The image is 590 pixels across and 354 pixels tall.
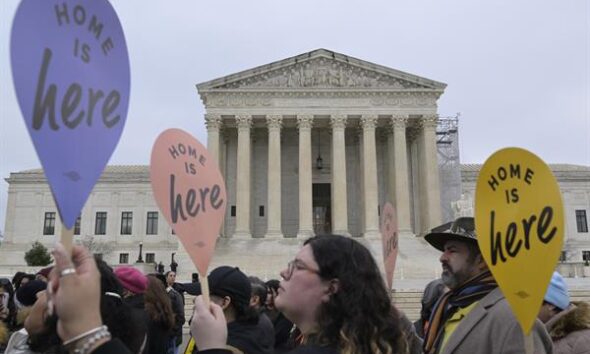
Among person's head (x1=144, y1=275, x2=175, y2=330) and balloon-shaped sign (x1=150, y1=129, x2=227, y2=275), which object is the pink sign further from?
balloon-shaped sign (x1=150, y1=129, x2=227, y2=275)

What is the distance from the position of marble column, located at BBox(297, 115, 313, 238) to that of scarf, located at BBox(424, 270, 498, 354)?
116ft

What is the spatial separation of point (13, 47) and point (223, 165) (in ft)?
135

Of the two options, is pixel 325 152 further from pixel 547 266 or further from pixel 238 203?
Answer: pixel 547 266

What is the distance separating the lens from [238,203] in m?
39.8

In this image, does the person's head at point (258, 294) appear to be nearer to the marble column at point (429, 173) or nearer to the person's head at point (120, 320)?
the person's head at point (120, 320)

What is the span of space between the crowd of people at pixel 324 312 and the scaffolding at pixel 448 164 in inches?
1574

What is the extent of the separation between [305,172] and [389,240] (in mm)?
31585

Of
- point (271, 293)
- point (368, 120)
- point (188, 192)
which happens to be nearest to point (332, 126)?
point (368, 120)

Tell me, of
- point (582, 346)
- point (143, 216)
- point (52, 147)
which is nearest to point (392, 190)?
point (143, 216)

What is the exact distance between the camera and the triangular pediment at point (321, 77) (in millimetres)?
40969

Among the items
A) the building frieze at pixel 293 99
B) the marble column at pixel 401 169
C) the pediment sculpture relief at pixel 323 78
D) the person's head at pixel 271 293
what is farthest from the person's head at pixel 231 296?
the pediment sculpture relief at pixel 323 78

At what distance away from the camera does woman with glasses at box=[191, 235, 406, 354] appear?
2.49 m

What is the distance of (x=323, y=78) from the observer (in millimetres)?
41406

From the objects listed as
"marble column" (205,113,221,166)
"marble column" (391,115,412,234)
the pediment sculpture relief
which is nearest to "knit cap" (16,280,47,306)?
"marble column" (205,113,221,166)
